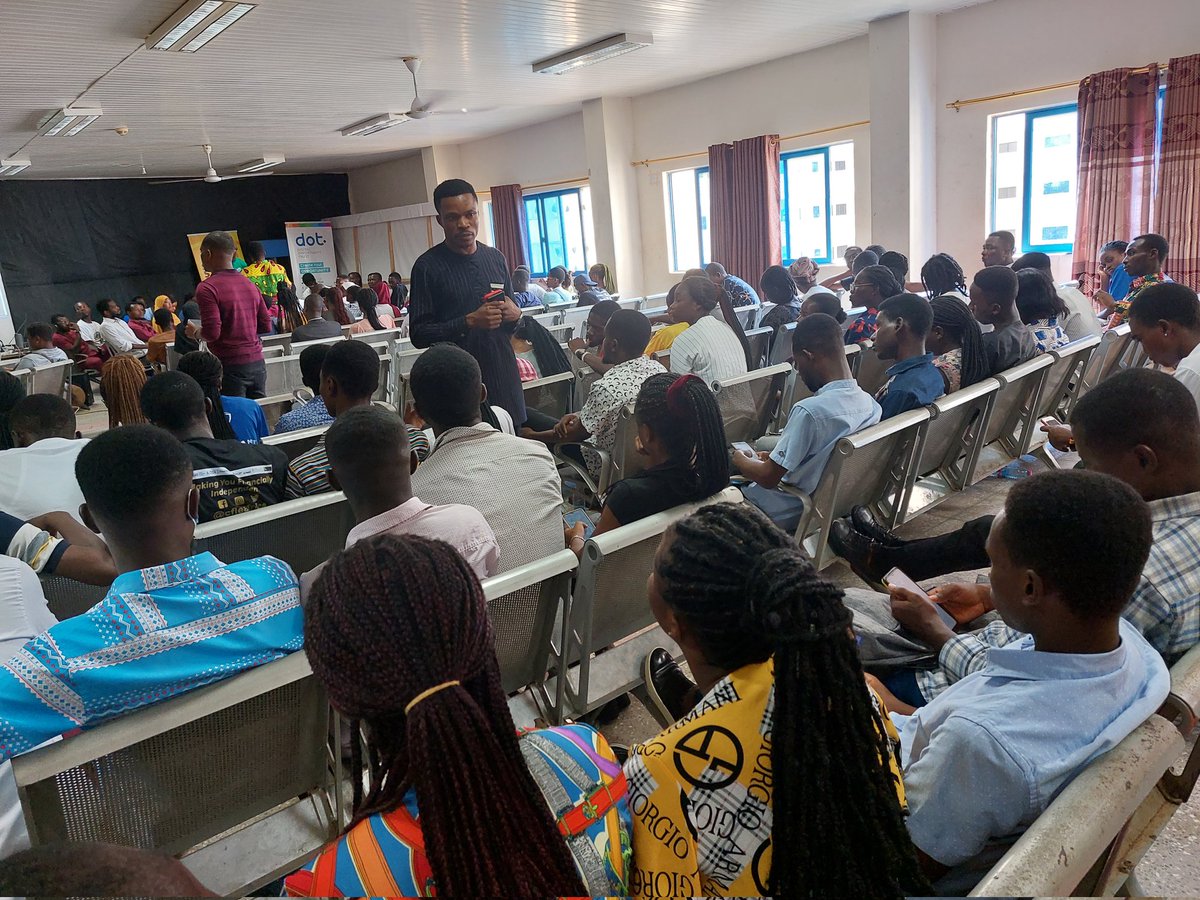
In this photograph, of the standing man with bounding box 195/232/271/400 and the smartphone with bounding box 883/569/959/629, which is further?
the standing man with bounding box 195/232/271/400

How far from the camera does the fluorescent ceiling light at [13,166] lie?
11.4 m

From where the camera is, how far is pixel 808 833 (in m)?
0.83

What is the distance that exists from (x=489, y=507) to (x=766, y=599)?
3.85ft

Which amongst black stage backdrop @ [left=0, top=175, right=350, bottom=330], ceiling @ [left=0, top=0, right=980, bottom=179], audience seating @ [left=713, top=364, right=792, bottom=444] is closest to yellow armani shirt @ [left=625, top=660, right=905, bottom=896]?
audience seating @ [left=713, top=364, right=792, bottom=444]

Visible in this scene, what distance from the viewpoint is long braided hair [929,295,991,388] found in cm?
328

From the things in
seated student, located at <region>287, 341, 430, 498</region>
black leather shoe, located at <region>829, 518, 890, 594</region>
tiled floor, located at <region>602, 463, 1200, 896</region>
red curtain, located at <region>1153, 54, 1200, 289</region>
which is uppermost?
red curtain, located at <region>1153, 54, 1200, 289</region>

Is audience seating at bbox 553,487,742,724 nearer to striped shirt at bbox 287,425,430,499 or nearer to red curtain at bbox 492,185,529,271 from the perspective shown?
striped shirt at bbox 287,425,430,499

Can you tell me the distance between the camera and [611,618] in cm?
178

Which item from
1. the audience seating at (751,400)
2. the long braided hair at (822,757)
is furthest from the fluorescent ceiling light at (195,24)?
the long braided hair at (822,757)

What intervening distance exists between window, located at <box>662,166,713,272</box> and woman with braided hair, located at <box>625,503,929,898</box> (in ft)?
32.9

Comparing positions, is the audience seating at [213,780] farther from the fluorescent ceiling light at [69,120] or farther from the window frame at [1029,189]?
the fluorescent ceiling light at [69,120]

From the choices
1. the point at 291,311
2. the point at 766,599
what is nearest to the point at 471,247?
the point at 766,599

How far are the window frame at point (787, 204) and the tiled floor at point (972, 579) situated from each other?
6015 millimetres

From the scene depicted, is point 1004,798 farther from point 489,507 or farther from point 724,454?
point 489,507
